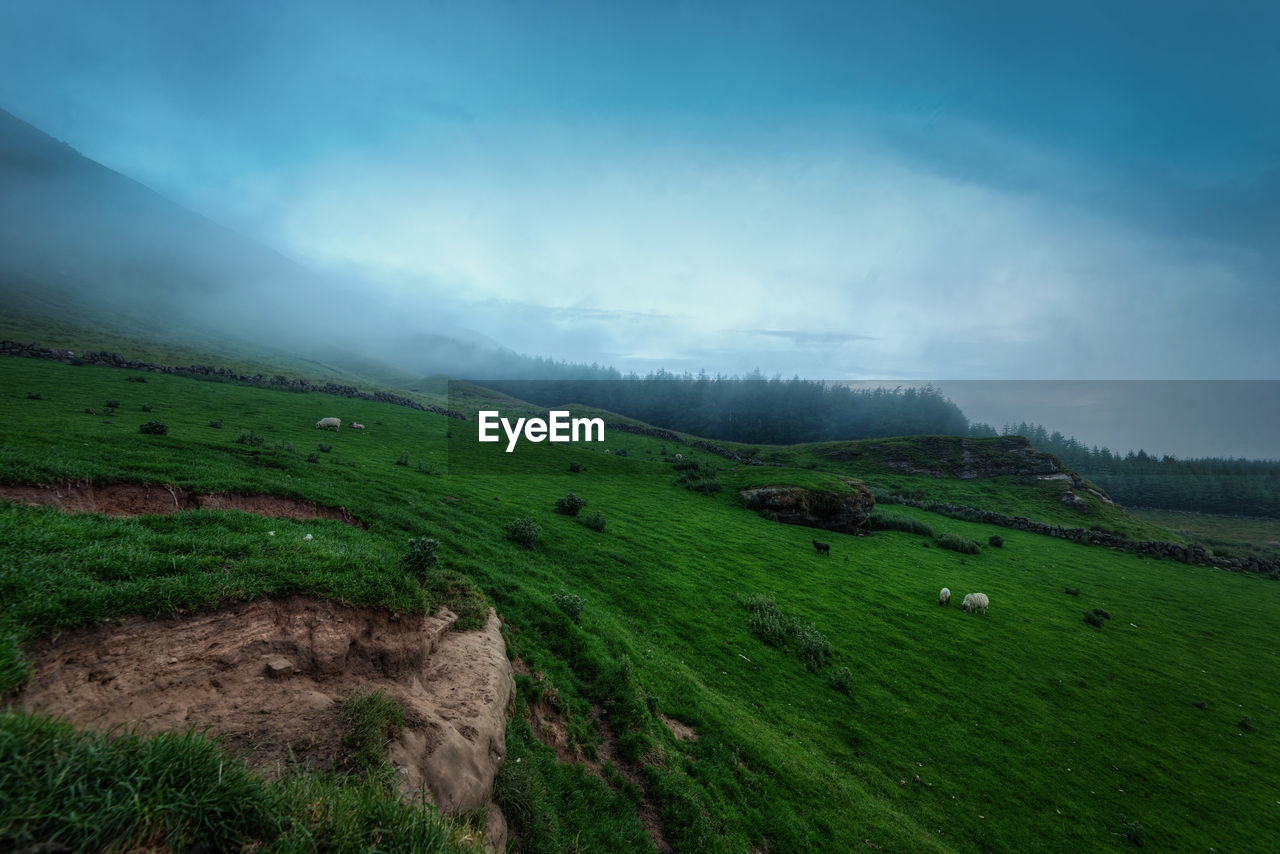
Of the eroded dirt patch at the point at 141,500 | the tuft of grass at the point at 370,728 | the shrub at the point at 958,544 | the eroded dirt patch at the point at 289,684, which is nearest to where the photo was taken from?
the eroded dirt patch at the point at 289,684

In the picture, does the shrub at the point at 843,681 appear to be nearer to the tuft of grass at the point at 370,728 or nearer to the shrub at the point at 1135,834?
the shrub at the point at 1135,834

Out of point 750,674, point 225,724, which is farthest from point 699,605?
point 225,724

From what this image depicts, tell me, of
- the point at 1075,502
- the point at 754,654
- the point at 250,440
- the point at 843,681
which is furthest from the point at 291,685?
the point at 1075,502

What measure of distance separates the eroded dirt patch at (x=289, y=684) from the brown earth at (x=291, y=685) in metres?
0.01

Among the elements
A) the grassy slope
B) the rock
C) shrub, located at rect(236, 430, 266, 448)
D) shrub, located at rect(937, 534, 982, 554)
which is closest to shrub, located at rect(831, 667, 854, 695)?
the grassy slope

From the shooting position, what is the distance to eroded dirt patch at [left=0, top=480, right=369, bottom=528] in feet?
30.3

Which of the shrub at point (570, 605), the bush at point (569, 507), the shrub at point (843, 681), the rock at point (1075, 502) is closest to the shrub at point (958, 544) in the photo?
the shrub at point (843, 681)

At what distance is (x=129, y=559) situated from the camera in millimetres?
5461

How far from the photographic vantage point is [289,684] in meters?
4.95

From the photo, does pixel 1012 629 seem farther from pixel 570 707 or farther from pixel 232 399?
pixel 232 399

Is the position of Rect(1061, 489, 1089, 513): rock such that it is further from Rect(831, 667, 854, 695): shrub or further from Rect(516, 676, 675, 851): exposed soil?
Rect(516, 676, 675, 851): exposed soil

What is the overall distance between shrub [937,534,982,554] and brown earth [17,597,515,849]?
142ft

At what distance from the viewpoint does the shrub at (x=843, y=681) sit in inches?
538

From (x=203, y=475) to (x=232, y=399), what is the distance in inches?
1407
